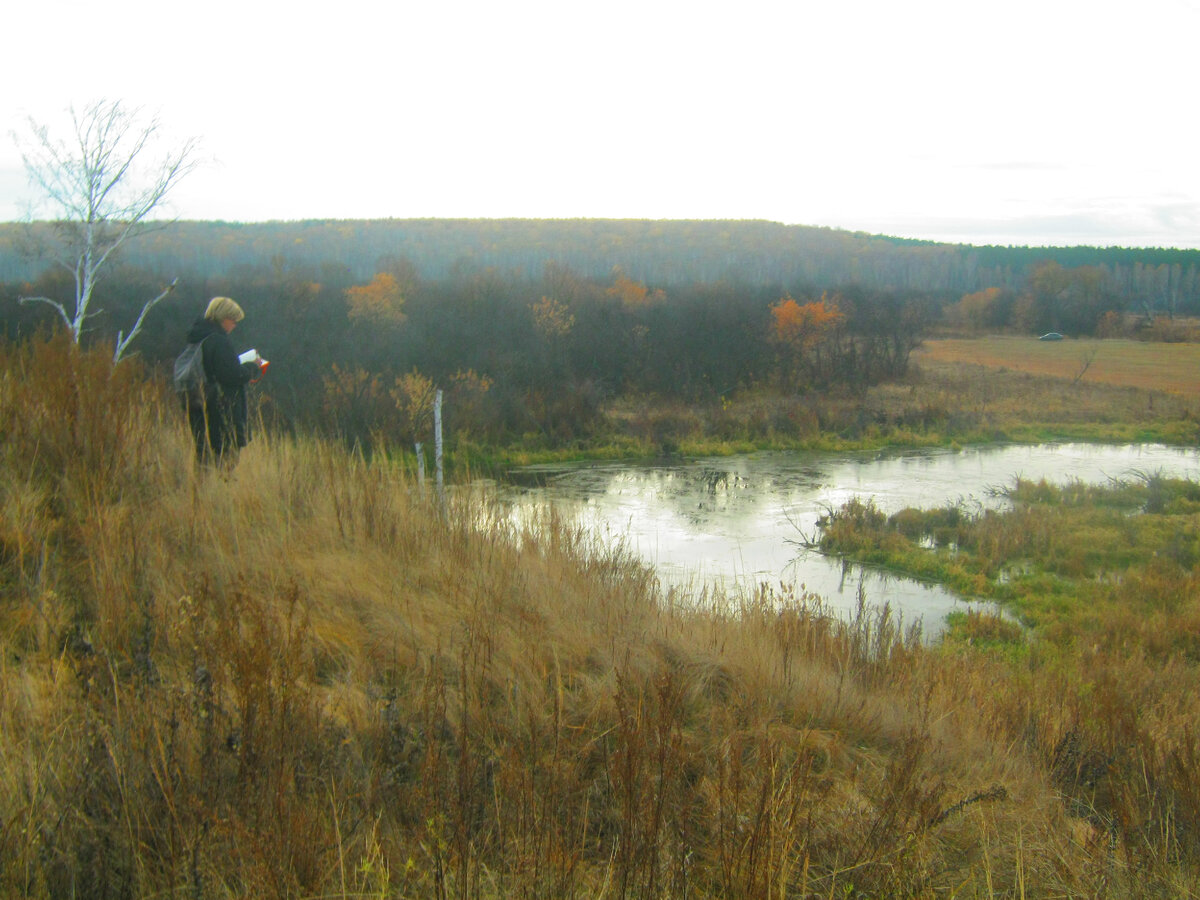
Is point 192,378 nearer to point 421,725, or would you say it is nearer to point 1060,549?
point 421,725

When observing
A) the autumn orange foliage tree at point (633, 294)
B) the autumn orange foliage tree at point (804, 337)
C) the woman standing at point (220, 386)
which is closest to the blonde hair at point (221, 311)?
the woman standing at point (220, 386)

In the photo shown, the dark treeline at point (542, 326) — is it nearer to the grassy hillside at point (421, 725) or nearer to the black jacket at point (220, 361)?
the black jacket at point (220, 361)

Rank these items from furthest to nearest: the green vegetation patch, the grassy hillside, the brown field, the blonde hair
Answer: the brown field → the green vegetation patch → the blonde hair → the grassy hillside

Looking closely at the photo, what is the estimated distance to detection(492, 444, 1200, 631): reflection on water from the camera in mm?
12242

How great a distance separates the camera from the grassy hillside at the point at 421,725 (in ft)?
6.88

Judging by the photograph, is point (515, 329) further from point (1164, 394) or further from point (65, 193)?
point (1164, 394)

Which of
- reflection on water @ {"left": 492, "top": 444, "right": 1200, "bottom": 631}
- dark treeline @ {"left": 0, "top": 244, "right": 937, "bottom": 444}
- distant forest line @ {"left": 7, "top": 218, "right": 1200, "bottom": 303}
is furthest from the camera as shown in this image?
distant forest line @ {"left": 7, "top": 218, "right": 1200, "bottom": 303}

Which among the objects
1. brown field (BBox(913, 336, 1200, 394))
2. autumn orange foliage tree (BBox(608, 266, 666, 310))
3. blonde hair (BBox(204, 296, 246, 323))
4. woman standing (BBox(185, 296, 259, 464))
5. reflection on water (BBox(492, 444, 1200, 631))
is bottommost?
reflection on water (BBox(492, 444, 1200, 631))

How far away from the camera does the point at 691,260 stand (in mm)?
81875

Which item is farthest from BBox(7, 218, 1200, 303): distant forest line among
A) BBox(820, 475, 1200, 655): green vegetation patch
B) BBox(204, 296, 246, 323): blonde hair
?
BBox(204, 296, 246, 323): blonde hair

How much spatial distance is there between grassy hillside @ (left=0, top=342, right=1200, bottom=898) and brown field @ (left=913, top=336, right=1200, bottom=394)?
28.2 m

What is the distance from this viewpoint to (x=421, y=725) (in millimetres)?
2941

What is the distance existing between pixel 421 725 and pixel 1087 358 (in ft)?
110

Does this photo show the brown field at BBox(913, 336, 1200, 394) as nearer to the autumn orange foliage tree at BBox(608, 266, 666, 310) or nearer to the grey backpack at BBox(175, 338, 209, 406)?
the autumn orange foliage tree at BBox(608, 266, 666, 310)
